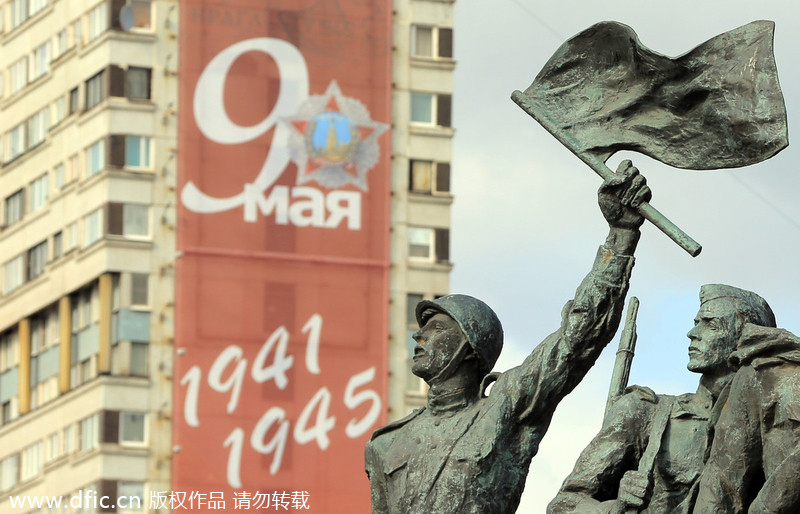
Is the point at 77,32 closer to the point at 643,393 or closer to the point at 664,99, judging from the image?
the point at 664,99

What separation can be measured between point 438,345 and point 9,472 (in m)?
81.9

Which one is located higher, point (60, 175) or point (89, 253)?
point (60, 175)

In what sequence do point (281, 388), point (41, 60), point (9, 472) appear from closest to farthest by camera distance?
point (281, 388) < point (9, 472) < point (41, 60)

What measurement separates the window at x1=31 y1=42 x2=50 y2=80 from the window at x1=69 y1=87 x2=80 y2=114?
2.17 metres

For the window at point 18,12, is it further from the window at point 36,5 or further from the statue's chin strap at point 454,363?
the statue's chin strap at point 454,363

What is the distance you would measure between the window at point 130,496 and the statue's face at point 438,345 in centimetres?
7348

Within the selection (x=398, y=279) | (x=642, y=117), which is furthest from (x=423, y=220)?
(x=642, y=117)

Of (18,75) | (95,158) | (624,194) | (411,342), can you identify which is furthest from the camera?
(18,75)

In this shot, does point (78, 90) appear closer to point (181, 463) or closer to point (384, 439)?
point (181, 463)

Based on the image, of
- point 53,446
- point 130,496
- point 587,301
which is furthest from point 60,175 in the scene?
point 587,301

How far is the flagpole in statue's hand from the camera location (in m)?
24.8

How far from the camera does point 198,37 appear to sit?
4085 inches

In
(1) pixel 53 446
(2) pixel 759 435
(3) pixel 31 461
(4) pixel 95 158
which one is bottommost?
(2) pixel 759 435

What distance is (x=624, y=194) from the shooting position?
998 inches
